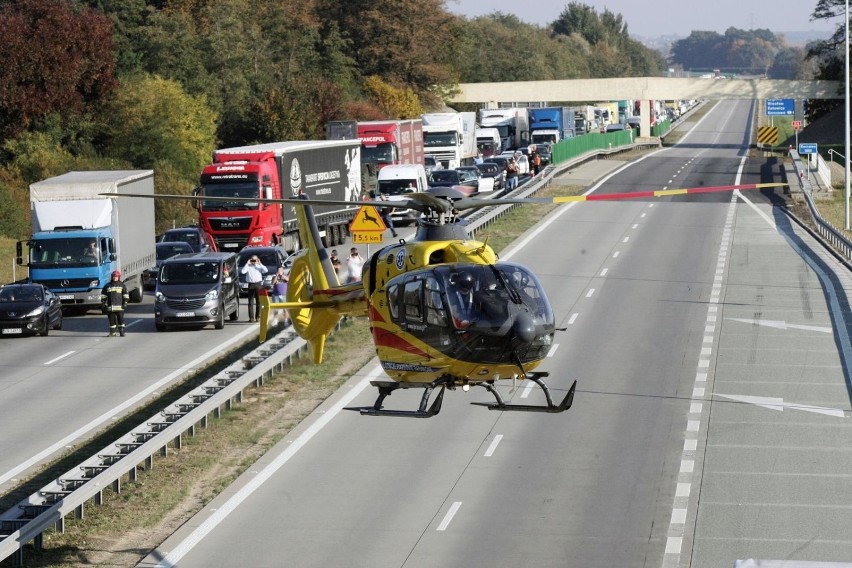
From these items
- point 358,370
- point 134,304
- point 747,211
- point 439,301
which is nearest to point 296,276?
point 439,301

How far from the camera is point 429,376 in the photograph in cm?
1631

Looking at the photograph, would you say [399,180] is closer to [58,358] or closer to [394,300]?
[58,358]

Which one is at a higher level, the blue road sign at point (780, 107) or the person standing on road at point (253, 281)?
the blue road sign at point (780, 107)

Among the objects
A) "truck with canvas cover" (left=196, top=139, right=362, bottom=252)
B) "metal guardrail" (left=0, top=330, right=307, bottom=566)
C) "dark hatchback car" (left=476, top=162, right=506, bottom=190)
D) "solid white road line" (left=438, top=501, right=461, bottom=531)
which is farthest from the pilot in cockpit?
"dark hatchback car" (left=476, top=162, right=506, bottom=190)

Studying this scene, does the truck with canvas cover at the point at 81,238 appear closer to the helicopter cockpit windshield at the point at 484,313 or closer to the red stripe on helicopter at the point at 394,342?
the red stripe on helicopter at the point at 394,342

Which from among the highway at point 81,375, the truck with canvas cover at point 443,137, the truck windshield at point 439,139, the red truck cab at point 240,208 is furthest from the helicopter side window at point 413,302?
the truck windshield at point 439,139

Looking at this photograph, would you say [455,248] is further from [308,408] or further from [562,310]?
[562,310]

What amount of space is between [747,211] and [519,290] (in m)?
44.8

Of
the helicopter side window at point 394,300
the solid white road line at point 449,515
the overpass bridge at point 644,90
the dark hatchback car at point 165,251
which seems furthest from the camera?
the overpass bridge at point 644,90

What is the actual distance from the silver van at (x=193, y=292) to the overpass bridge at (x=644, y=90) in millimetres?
82281

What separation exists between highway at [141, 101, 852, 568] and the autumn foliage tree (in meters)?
32.3

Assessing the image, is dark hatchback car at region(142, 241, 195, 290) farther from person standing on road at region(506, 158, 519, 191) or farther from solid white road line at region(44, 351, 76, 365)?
person standing on road at region(506, 158, 519, 191)

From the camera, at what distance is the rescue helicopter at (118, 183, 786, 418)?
15.5m

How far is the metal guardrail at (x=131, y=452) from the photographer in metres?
18.5
